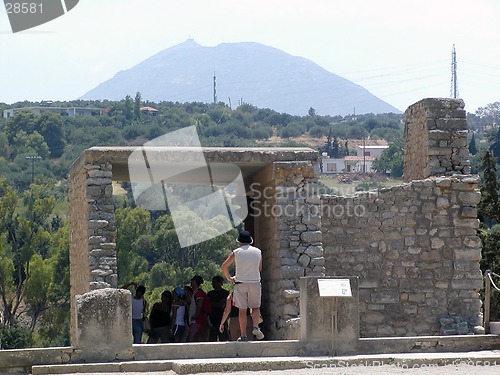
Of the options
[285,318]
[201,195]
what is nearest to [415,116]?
[285,318]

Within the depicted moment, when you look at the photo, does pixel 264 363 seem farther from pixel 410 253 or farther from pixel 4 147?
pixel 4 147

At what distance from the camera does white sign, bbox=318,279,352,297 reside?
9195 millimetres

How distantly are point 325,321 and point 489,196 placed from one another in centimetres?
1699

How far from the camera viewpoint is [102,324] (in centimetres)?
905

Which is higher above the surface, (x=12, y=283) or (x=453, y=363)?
(x=453, y=363)

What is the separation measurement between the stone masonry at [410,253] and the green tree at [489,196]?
1189cm

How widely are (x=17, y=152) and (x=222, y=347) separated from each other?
69.1 meters

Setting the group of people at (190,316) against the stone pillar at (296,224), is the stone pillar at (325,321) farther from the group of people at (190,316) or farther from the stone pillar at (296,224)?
the stone pillar at (296,224)

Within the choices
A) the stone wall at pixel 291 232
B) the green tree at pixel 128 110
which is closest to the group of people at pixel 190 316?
the stone wall at pixel 291 232

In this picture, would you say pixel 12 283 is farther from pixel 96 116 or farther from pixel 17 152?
pixel 96 116

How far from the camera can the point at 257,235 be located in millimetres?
14688

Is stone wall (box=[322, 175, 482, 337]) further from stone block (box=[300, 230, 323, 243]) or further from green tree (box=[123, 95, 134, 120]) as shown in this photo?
green tree (box=[123, 95, 134, 120])

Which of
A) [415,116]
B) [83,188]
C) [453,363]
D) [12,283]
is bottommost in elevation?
[12,283]

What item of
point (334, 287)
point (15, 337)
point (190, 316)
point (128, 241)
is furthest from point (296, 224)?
point (128, 241)
